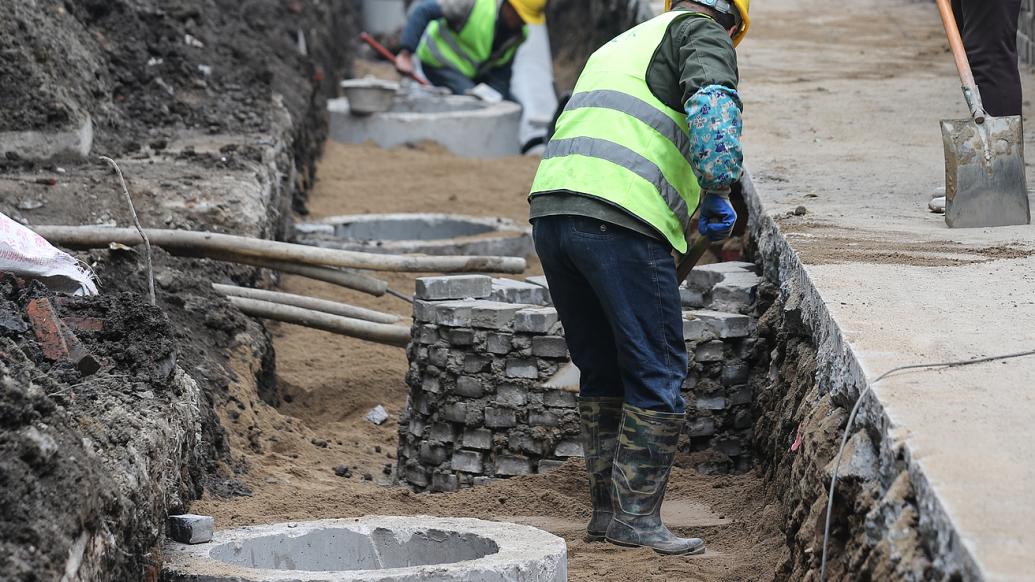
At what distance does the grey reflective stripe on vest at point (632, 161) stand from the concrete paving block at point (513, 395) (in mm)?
1249

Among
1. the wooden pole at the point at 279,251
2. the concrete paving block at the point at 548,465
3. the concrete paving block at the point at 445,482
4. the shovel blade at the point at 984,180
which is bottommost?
the concrete paving block at the point at 445,482

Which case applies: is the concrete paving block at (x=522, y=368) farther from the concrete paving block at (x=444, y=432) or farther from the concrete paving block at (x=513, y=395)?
the concrete paving block at (x=444, y=432)

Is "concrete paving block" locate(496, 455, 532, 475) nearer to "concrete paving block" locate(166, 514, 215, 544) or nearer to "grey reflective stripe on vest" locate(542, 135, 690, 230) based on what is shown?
"grey reflective stripe on vest" locate(542, 135, 690, 230)

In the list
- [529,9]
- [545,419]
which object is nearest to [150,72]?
[545,419]

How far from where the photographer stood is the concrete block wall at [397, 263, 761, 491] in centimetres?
489

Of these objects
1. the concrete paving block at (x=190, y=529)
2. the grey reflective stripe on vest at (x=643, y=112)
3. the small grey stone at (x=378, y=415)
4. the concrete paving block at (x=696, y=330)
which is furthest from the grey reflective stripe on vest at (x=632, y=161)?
the small grey stone at (x=378, y=415)

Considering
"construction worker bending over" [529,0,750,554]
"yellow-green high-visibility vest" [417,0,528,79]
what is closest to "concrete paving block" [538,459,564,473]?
"construction worker bending over" [529,0,750,554]

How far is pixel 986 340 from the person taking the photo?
3248 mm

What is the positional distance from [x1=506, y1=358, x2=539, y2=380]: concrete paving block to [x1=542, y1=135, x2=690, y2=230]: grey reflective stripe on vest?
1.17m

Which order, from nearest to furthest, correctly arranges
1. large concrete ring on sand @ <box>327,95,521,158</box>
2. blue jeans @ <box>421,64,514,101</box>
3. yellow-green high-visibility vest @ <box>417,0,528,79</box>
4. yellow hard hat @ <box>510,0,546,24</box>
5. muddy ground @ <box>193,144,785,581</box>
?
1. muddy ground @ <box>193,144,785,581</box>
2. large concrete ring on sand @ <box>327,95,521,158</box>
3. yellow hard hat @ <box>510,0,546,24</box>
4. yellow-green high-visibility vest @ <box>417,0,528,79</box>
5. blue jeans @ <box>421,64,514,101</box>

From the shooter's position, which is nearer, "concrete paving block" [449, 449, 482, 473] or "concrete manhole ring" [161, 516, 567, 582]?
"concrete manhole ring" [161, 516, 567, 582]

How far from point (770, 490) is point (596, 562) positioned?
0.79 m

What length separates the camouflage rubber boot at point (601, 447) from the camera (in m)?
4.16

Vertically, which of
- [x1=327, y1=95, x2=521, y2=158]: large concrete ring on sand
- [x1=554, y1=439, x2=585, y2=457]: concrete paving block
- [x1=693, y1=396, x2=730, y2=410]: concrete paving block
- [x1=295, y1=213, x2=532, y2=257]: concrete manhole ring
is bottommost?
[x1=327, y1=95, x2=521, y2=158]: large concrete ring on sand
